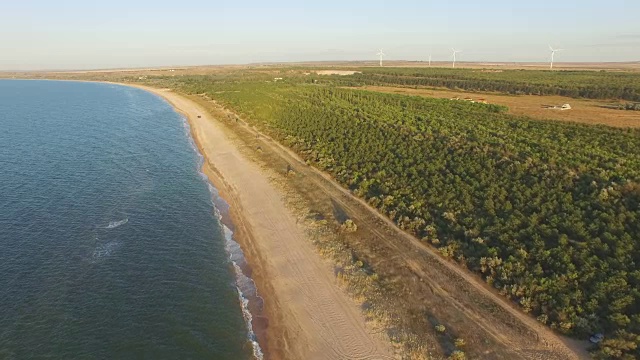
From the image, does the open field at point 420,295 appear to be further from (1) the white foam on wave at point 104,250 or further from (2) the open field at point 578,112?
(2) the open field at point 578,112

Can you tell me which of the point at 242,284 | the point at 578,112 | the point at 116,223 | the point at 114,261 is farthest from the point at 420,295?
the point at 578,112

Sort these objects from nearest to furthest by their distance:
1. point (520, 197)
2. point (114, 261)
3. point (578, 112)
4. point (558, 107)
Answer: point (114, 261), point (520, 197), point (578, 112), point (558, 107)

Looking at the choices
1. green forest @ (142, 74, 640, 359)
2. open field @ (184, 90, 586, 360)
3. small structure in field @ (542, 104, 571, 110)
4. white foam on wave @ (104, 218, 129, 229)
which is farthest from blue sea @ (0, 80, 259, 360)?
small structure in field @ (542, 104, 571, 110)

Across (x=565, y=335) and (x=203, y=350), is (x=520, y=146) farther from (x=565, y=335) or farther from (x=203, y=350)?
(x=203, y=350)

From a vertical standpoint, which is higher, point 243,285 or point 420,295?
point 420,295

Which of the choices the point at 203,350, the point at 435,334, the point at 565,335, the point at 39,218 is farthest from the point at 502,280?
the point at 39,218

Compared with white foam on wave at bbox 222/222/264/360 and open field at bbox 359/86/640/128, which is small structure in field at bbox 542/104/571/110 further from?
white foam on wave at bbox 222/222/264/360

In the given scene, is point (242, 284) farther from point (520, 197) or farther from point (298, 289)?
point (520, 197)
